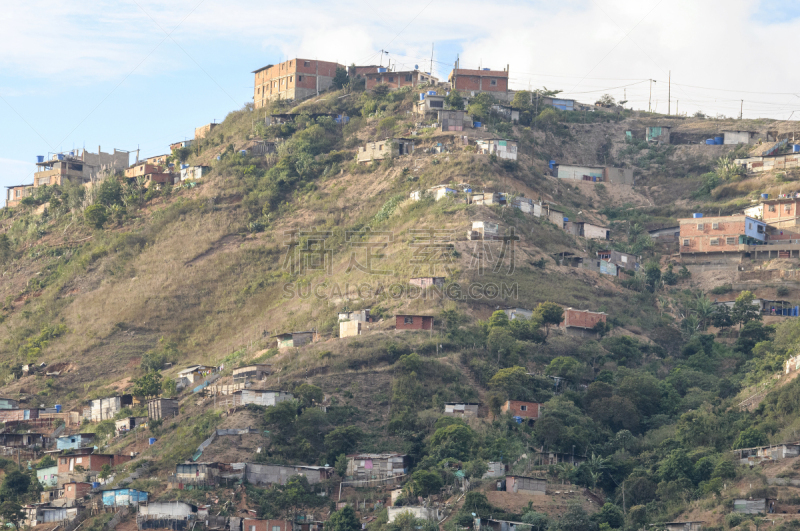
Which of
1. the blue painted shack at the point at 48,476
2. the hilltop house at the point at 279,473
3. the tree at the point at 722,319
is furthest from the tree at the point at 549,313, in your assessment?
the blue painted shack at the point at 48,476

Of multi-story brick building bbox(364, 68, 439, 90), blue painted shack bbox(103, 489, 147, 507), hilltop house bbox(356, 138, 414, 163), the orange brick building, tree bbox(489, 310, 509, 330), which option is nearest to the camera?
blue painted shack bbox(103, 489, 147, 507)

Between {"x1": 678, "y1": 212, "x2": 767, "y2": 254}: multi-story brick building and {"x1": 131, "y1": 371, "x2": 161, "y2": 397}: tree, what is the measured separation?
2653 cm

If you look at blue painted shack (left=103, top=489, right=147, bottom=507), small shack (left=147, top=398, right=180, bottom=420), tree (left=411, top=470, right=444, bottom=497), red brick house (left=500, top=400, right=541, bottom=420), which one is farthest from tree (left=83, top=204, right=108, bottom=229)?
tree (left=411, top=470, right=444, bottom=497)

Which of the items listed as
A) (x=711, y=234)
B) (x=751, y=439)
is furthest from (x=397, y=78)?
(x=751, y=439)

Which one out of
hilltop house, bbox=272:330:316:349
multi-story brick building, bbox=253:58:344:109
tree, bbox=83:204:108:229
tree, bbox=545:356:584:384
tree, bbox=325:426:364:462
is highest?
multi-story brick building, bbox=253:58:344:109

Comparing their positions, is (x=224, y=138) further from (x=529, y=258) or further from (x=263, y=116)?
(x=529, y=258)

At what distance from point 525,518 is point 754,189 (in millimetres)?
31604

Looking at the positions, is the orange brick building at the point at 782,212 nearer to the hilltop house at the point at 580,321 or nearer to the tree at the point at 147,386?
the hilltop house at the point at 580,321

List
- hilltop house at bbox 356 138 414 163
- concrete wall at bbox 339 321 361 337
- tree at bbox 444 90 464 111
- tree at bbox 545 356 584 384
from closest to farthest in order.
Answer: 1. tree at bbox 545 356 584 384
2. concrete wall at bbox 339 321 361 337
3. hilltop house at bbox 356 138 414 163
4. tree at bbox 444 90 464 111

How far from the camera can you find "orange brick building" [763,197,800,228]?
5603 centimetres

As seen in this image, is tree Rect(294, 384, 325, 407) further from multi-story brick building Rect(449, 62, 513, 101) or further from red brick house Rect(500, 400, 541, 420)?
multi-story brick building Rect(449, 62, 513, 101)

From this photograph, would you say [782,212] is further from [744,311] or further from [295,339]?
[295,339]

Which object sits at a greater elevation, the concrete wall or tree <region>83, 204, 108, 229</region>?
tree <region>83, 204, 108, 229</region>

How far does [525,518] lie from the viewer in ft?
116
